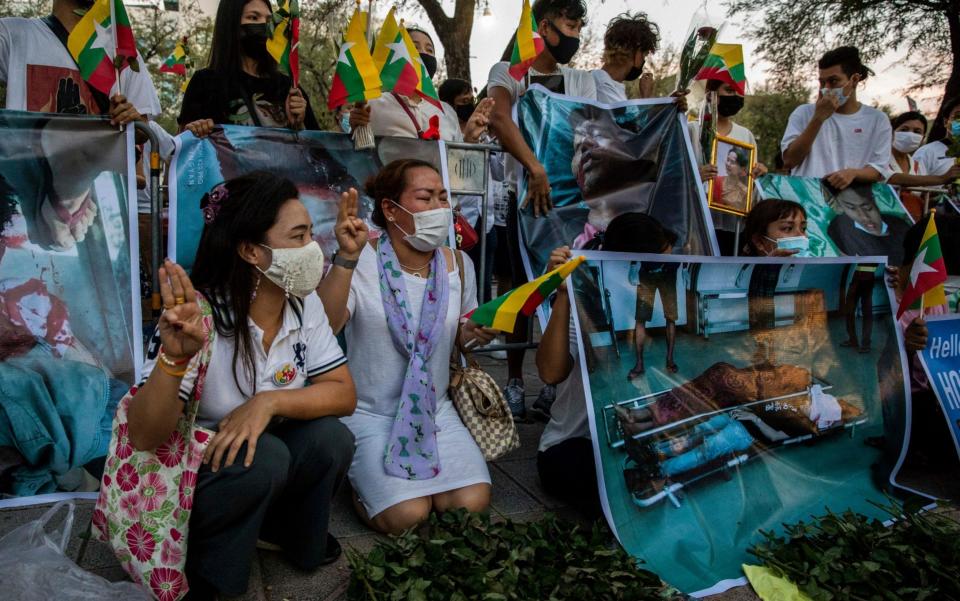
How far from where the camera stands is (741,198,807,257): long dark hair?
12.0ft

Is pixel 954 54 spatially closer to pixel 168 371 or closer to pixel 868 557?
pixel 868 557

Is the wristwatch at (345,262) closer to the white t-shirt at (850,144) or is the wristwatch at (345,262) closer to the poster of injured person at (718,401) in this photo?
the poster of injured person at (718,401)

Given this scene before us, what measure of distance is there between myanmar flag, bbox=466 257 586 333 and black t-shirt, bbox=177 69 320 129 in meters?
1.87

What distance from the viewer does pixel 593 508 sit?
2.93 metres

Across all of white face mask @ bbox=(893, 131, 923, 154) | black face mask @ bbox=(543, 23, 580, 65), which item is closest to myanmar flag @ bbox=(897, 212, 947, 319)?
black face mask @ bbox=(543, 23, 580, 65)

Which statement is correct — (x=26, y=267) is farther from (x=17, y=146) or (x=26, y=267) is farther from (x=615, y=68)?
(x=615, y=68)

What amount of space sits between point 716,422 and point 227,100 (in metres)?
2.83

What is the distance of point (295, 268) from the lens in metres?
2.35

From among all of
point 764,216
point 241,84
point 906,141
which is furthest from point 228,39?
point 906,141

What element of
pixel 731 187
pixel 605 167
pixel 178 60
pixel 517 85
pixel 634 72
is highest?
pixel 178 60

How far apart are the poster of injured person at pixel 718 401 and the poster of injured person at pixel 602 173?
0.63 metres

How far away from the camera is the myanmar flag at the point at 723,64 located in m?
3.85

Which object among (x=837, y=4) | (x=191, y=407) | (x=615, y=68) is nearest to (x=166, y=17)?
(x=837, y=4)

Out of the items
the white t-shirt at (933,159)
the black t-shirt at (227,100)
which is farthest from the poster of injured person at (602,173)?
the white t-shirt at (933,159)
